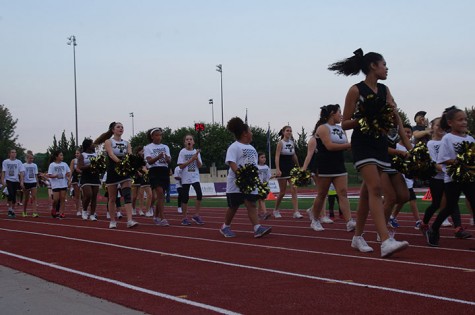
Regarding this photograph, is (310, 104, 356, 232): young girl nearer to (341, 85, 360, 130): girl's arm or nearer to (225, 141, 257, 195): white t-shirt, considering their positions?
(225, 141, 257, 195): white t-shirt

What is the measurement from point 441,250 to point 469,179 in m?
0.91

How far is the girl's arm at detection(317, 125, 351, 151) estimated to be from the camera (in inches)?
362

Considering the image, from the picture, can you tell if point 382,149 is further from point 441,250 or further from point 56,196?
point 56,196

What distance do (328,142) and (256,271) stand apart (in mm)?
3386

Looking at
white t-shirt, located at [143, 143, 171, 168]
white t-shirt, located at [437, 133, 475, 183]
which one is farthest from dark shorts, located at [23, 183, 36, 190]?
white t-shirt, located at [437, 133, 475, 183]

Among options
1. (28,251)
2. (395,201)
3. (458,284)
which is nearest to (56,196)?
(28,251)

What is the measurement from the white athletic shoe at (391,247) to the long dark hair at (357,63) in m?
2.00

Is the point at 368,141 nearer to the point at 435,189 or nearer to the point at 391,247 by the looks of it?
the point at 391,247

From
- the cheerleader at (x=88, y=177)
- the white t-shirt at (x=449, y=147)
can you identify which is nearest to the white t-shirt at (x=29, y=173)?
the cheerleader at (x=88, y=177)

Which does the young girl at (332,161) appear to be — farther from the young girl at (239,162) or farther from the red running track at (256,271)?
the young girl at (239,162)

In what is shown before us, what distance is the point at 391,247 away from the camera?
688 cm

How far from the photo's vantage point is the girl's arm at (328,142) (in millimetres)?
9188

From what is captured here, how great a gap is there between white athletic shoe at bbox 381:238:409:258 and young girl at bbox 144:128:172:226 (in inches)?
260

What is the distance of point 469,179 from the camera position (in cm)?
781
